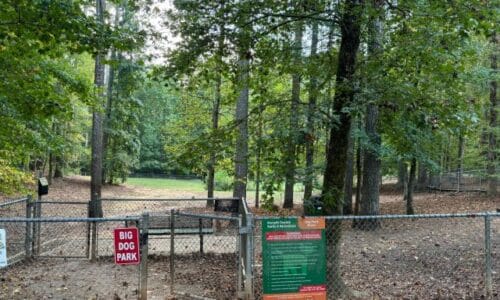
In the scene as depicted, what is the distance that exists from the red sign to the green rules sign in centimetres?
154

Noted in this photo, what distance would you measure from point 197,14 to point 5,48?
3.40 metres

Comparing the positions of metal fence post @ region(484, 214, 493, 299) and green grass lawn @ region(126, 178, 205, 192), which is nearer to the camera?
metal fence post @ region(484, 214, 493, 299)

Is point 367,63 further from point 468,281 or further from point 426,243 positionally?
point 426,243

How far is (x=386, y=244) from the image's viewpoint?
423 inches

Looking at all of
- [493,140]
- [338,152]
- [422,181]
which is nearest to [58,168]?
[422,181]

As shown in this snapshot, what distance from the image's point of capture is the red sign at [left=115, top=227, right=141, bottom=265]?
5.45 meters

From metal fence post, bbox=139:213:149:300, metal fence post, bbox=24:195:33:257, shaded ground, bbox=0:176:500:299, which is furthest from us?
metal fence post, bbox=24:195:33:257

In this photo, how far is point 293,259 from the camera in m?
5.35

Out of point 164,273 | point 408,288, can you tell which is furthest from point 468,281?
point 164,273

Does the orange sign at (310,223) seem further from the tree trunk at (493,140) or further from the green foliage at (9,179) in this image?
the tree trunk at (493,140)

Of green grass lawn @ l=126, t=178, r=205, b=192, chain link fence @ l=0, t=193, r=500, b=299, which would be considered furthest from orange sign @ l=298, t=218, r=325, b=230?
green grass lawn @ l=126, t=178, r=205, b=192

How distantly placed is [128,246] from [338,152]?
315cm

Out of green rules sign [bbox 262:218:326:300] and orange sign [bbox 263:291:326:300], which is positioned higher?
green rules sign [bbox 262:218:326:300]

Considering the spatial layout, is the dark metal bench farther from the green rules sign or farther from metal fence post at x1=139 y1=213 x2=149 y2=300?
the green rules sign
